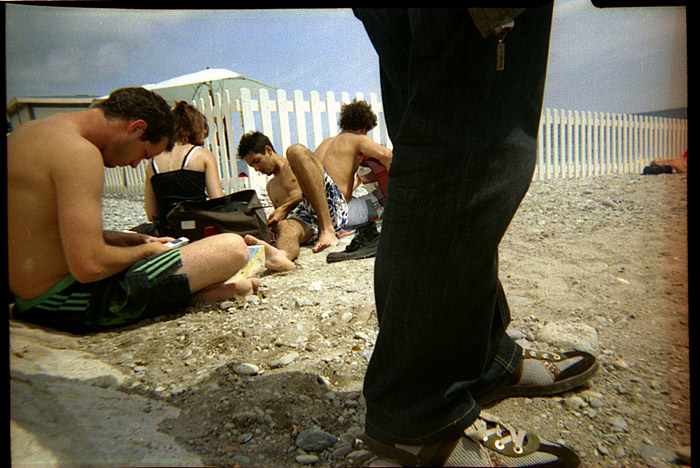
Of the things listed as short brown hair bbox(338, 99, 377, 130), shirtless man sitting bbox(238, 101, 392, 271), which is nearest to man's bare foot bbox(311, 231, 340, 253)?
shirtless man sitting bbox(238, 101, 392, 271)

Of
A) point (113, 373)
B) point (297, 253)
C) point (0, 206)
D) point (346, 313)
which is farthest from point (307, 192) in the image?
point (0, 206)

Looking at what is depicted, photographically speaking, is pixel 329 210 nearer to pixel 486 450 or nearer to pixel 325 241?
pixel 325 241

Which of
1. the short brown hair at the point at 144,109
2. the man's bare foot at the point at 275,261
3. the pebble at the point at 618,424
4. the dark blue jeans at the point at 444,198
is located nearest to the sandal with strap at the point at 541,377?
the pebble at the point at 618,424

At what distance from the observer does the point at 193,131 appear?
7.43 ft

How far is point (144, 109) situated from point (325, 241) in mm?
2713

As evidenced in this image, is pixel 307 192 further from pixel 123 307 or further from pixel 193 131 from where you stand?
pixel 123 307

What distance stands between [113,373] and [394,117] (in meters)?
1.29

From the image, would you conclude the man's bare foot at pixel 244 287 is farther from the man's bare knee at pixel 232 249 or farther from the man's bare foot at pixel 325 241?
the man's bare foot at pixel 325 241

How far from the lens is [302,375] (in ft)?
4.70

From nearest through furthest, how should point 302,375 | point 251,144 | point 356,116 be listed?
point 302,375
point 251,144
point 356,116

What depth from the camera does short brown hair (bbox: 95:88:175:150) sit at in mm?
1058

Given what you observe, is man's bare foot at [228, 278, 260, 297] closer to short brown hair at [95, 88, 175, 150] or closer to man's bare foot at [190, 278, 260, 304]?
man's bare foot at [190, 278, 260, 304]

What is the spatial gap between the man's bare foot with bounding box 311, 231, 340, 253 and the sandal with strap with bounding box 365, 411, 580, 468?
9.22ft

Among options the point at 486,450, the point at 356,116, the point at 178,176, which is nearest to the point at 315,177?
the point at 356,116
